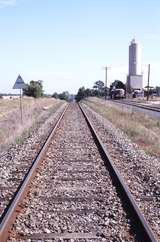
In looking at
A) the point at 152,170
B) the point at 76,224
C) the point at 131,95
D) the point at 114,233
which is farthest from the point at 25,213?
the point at 131,95

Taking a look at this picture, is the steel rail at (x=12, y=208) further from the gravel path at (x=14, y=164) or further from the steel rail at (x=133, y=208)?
the steel rail at (x=133, y=208)

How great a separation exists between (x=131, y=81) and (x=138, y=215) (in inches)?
6034

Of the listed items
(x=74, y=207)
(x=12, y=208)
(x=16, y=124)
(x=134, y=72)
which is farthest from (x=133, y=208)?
(x=134, y=72)

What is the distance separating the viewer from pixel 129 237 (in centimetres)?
693

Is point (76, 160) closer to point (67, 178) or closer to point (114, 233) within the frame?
point (67, 178)

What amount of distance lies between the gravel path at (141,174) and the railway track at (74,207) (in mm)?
257

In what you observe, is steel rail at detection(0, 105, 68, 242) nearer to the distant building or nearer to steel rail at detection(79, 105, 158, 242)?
steel rail at detection(79, 105, 158, 242)

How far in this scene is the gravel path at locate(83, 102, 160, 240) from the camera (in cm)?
854

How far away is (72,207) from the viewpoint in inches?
344

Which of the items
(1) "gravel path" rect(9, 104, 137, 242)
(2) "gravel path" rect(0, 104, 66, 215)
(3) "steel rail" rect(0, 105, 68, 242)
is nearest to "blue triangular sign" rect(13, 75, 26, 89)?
(2) "gravel path" rect(0, 104, 66, 215)

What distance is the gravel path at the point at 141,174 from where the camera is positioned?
8541mm

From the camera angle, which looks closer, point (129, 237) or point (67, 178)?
point (129, 237)

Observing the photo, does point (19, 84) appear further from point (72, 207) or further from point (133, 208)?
point (133, 208)

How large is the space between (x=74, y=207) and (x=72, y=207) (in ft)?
0.12
